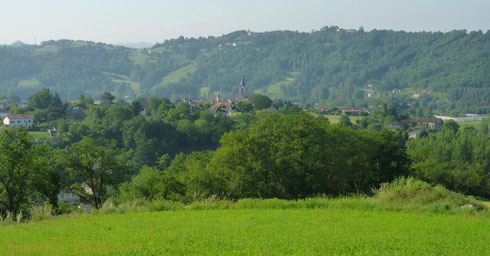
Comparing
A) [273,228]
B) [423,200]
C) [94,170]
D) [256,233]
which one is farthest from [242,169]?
[256,233]

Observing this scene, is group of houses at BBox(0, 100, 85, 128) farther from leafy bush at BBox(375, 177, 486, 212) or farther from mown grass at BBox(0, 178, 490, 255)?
leafy bush at BBox(375, 177, 486, 212)

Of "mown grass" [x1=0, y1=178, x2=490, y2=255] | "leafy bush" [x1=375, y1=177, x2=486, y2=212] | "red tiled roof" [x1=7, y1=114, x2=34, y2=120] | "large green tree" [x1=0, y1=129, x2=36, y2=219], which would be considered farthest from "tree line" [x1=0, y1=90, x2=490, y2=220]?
"red tiled roof" [x1=7, y1=114, x2=34, y2=120]

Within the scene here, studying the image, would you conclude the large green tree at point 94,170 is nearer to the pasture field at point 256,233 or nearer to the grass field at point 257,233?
the pasture field at point 256,233

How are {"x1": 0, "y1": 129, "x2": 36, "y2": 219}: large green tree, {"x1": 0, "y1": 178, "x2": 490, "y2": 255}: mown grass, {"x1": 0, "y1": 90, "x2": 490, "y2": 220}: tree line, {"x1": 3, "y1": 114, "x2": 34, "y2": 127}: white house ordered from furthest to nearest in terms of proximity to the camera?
{"x1": 3, "y1": 114, "x2": 34, "y2": 127}: white house, {"x1": 0, "y1": 90, "x2": 490, "y2": 220}: tree line, {"x1": 0, "y1": 129, "x2": 36, "y2": 219}: large green tree, {"x1": 0, "y1": 178, "x2": 490, "y2": 255}: mown grass

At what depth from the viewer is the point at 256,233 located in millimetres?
15281

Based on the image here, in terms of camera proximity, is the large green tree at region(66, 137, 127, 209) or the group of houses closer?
the large green tree at region(66, 137, 127, 209)

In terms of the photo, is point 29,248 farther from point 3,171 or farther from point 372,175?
point 372,175

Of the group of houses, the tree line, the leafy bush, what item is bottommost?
the group of houses

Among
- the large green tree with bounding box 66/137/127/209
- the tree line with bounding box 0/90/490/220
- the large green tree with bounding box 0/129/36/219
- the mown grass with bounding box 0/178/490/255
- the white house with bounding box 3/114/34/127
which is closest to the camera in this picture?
the mown grass with bounding box 0/178/490/255

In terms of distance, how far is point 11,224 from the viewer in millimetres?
18375

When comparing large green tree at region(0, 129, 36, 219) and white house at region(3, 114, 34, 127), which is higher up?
large green tree at region(0, 129, 36, 219)

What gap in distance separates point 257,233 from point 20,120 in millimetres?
84022

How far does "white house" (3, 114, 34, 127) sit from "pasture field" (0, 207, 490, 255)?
76569 mm

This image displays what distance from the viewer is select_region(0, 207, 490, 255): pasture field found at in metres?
13.2
